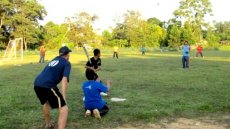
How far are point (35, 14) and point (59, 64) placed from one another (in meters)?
73.8

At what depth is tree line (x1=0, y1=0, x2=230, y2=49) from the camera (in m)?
74.1

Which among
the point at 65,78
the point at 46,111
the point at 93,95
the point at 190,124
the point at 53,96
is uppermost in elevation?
the point at 65,78

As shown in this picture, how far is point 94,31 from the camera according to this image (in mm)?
96312

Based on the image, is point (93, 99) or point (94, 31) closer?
point (93, 99)

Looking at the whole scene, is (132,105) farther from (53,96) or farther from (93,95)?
(53,96)

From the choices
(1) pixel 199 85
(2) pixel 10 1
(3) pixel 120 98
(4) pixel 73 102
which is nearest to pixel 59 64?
(4) pixel 73 102

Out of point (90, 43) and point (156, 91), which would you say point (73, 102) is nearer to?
point (156, 91)

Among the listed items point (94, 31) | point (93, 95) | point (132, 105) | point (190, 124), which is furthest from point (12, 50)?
point (94, 31)

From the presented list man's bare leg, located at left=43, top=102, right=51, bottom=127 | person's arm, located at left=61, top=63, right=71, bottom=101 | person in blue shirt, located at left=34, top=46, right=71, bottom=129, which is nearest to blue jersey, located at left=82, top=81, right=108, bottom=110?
man's bare leg, located at left=43, top=102, right=51, bottom=127

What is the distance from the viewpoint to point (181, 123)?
771cm

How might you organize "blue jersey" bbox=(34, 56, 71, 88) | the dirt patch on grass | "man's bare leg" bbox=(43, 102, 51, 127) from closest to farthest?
"blue jersey" bbox=(34, 56, 71, 88), "man's bare leg" bbox=(43, 102, 51, 127), the dirt patch on grass

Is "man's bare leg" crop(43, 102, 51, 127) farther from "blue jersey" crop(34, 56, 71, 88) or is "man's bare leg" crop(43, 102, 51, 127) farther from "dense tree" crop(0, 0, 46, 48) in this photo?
"dense tree" crop(0, 0, 46, 48)

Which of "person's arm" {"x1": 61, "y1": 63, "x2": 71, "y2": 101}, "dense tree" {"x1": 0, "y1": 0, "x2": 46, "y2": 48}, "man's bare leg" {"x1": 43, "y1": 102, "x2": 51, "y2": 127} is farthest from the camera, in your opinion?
"dense tree" {"x1": 0, "y1": 0, "x2": 46, "y2": 48}

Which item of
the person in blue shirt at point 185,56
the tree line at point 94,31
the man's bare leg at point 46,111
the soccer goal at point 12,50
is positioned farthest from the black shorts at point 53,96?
the tree line at point 94,31
